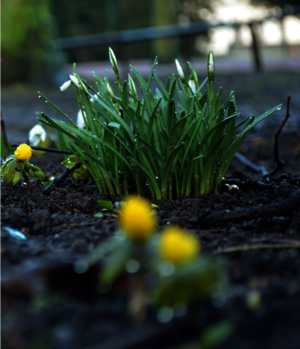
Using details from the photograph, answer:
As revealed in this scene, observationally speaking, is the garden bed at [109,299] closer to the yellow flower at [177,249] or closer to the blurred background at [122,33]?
the yellow flower at [177,249]

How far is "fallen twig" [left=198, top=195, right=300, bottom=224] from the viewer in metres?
1.21

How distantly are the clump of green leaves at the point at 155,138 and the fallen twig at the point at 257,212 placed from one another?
0.29 metres

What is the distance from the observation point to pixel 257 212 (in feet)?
4.06

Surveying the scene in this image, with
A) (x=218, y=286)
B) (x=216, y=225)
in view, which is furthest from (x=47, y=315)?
(x=216, y=225)

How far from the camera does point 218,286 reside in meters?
0.70

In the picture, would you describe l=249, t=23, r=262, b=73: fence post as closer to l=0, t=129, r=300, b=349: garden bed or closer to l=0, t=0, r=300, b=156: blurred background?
l=0, t=0, r=300, b=156: blurred background

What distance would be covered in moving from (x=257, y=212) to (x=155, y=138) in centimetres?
51

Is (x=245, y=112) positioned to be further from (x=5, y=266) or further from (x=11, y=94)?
(x=11, y=94)

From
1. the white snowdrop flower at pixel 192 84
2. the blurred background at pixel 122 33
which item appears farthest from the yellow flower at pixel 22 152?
the blurred background at pixel 122 33

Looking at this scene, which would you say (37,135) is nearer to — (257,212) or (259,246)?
(257,212)

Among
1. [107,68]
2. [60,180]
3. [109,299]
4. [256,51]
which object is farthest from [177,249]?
[256,51]

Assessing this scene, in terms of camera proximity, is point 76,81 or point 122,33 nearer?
point 76,81

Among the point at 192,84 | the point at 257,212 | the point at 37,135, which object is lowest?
the point at 257,212

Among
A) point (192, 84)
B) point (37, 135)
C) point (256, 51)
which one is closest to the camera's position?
point (192, 84)
